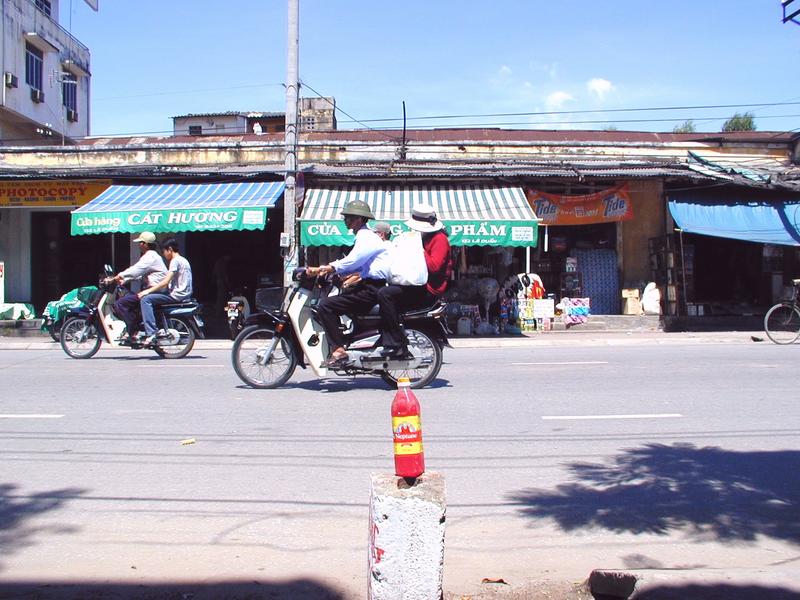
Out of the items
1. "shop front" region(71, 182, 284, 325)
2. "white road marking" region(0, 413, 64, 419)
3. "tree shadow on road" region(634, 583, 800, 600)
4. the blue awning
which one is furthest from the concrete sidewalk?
"tree shadow on road" region(634, 583, 800, 600)

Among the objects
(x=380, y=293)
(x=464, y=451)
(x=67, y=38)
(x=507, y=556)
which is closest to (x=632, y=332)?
(x=380, y=293)

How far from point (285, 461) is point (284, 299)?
9.36ft

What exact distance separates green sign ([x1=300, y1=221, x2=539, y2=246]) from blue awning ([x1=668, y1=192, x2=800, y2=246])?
13.0ft

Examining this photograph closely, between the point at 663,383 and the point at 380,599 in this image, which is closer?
the point at 380,599

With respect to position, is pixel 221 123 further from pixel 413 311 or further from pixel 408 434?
pixel 408 434

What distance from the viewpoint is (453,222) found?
15.8 metres

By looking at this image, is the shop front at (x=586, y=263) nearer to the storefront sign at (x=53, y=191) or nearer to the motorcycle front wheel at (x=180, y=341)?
the motorcycle front wheel at (x=180, y=341)

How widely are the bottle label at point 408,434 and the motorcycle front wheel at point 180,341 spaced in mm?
9141

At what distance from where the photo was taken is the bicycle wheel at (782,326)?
14266 millimetres

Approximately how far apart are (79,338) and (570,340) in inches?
369

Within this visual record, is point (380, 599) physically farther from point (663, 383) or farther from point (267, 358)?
point (663, 383)

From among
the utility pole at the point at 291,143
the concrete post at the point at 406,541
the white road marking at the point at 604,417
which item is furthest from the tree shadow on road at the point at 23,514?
the utility pole at the point at 291,143

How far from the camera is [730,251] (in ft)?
64.8

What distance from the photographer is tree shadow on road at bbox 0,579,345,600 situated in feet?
12.1
